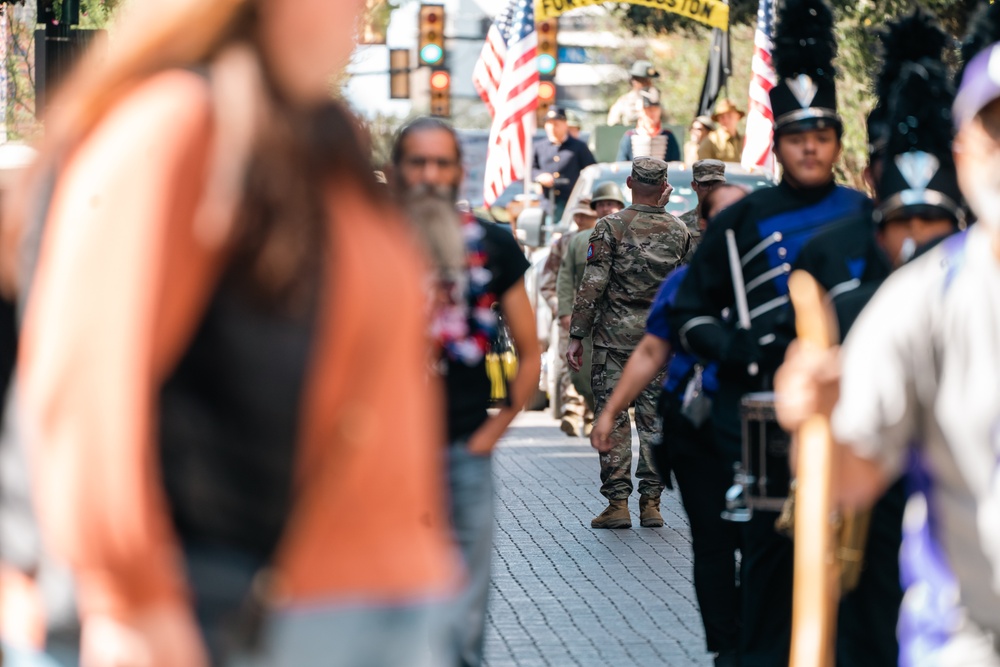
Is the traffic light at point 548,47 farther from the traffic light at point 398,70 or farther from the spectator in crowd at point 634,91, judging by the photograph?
the traffic light at point 398,70

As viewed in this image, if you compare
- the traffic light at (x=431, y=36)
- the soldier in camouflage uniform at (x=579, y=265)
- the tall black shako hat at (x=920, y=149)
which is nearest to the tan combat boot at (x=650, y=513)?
the soldier in camouflage uniform at (x=579, y=265)

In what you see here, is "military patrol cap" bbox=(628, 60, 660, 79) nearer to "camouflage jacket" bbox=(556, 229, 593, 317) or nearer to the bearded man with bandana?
"camouflage jacket" bbox=(556, 229, 593, 317)

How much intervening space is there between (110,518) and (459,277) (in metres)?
3.65

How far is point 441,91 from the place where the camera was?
31.4 metres

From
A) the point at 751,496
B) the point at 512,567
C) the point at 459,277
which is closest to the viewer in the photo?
the point at 459,277

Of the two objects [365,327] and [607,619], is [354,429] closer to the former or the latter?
[365,327]

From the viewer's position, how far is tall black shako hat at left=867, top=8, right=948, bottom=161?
662 centimetres

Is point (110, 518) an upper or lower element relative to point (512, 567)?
upper

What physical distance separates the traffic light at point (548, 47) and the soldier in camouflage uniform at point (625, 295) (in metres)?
17.6

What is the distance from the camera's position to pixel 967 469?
127 inches

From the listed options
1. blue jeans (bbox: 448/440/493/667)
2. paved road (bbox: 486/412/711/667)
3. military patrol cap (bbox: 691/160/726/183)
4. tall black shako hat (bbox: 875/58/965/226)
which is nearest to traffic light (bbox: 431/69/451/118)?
paved road (bbox: 486/412/711/667)

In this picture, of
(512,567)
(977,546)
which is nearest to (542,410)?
(512,567)

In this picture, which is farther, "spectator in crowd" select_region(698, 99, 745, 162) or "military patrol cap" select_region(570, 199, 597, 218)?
"spectator in crowd" select_region(698, 99, 745, 162)

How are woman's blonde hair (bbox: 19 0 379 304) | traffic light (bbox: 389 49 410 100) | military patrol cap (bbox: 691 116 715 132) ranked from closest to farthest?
woman's blonde hair (bbox: 19 0 379 304) → military patrol cap (bbox: 691 116 715 132) → traffic light (bbox: 389 49 410 100)
